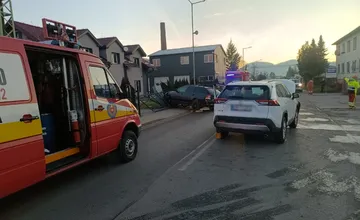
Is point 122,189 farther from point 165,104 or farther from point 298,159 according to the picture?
point 165,104

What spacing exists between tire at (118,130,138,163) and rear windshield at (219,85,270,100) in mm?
3063

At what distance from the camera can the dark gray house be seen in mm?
48781

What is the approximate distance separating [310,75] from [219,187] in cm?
5366

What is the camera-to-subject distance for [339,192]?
462 cm

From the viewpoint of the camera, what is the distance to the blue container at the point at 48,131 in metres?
5.15

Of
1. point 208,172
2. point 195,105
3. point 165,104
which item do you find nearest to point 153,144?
point 208,172

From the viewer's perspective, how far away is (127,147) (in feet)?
21.7

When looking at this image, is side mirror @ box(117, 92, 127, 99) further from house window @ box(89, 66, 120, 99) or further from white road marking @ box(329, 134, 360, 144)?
white road marking @ box(329, 134, 360, 144)

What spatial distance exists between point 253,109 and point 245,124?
0.45 meters

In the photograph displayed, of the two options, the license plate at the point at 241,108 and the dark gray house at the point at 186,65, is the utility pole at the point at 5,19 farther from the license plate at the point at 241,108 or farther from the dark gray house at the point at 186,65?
the dark gray house at the point at 186,65

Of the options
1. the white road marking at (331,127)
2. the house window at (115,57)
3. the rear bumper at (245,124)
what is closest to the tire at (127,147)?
the rear bumper at (245,124)

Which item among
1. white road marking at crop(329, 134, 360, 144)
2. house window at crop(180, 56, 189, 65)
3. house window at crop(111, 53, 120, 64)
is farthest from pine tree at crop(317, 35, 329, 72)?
white road marking at crop(329, 134, 360, 144)

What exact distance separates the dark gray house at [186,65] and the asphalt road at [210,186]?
41195 millimetres

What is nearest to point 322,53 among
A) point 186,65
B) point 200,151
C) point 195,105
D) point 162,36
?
point 186,65
